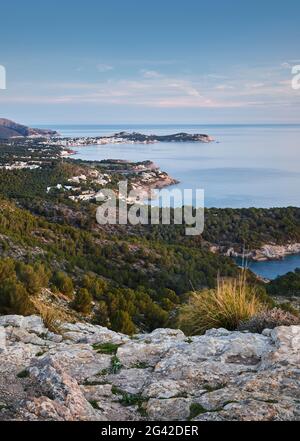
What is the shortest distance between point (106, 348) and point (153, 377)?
39.1 inches

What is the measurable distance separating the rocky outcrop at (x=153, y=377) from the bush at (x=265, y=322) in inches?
13.4

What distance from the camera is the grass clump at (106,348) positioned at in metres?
4.52

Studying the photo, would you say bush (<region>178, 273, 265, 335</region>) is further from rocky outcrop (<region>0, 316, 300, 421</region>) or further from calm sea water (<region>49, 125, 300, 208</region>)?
calm sea water (<region>49, 125, 300, 208</region>)

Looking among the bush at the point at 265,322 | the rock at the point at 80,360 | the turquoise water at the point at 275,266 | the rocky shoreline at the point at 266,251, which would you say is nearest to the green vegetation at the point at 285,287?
the bush at the point at 265,322

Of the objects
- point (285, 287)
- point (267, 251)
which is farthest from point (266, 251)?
Result: point (285, 287)

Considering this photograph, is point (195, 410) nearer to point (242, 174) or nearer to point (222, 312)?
point (222, 312)

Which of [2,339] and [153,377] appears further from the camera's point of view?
[2,339]

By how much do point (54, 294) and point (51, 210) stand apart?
35.2 metres

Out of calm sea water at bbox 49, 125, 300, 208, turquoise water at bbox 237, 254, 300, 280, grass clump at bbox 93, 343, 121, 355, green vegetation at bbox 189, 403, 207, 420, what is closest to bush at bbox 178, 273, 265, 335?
grass clump at bbox 93, 343, 121, 355

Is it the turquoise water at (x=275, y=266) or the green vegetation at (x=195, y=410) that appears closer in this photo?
the green vegetation at (x=195, y=410)

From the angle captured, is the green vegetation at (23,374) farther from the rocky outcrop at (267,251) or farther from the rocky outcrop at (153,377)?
the rocky outcrop at (267,251)

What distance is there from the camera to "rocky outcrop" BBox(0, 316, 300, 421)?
2.98 meters

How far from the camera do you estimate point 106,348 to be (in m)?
4.64
